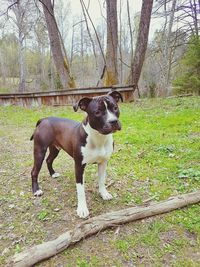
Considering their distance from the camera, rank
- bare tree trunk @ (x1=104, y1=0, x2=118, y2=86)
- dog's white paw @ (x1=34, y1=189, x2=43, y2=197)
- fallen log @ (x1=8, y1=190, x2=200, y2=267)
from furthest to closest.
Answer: bare tree trunk @ (x1=104, y1=0, x2=118, y2=86) → dog's white paw @ (x1=34, y1=189, x2=43, y2=197) → fallen log @ (x1=8, y1=190, x2=200, y2=267)

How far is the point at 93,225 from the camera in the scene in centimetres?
231

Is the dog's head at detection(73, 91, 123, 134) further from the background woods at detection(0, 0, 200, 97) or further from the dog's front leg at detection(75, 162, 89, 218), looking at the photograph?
the background woods at detection(0, 0, 200, 97)

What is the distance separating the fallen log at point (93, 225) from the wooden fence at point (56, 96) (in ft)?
21.9

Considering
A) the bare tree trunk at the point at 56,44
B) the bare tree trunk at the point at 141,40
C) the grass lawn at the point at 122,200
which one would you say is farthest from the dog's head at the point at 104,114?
the bare tree trunk at the point at 56,44

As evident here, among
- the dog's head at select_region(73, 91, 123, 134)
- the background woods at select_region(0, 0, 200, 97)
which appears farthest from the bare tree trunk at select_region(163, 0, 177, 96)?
the dog's head at select_region(73, 91, 123, 134)

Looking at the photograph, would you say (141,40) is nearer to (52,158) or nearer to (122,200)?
(52,158)

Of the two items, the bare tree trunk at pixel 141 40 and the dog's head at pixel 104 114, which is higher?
the bare tree trunk at pixel 141 40

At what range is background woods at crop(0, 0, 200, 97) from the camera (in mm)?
9844

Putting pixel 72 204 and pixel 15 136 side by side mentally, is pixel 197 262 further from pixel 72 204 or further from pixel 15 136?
pixel 15 136

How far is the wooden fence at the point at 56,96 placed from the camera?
9.20 metres

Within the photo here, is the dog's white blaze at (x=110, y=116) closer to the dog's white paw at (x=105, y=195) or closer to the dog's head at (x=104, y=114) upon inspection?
the dog's head at (x=104, y=114)

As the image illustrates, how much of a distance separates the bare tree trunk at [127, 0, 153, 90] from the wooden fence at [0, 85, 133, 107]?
51cm

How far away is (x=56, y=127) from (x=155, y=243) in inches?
60.4

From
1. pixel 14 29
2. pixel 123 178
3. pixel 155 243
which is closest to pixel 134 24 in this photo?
pixel 14 29
